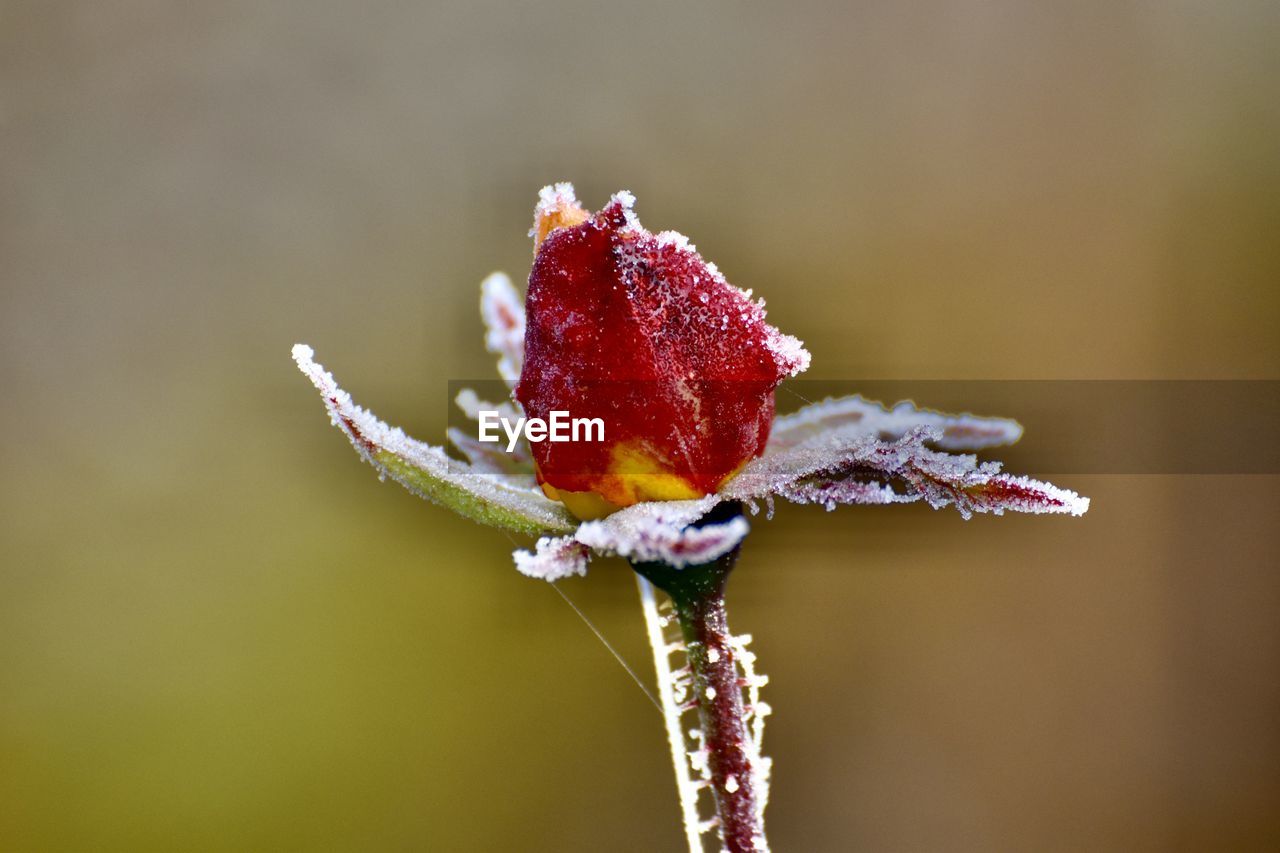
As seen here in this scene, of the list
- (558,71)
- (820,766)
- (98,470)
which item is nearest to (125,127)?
(98,470)

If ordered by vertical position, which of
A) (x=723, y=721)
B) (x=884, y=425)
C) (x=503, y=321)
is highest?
(x=503, y=321)

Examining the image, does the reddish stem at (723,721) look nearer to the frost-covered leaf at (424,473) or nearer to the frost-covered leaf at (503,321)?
the frost-covered leaf at (424,473)

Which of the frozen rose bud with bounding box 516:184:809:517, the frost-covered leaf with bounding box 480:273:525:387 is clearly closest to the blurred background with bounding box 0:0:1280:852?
the frost-covered leaf with bounding box 480:273:525:387

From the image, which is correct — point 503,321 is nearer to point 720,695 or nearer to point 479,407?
point 479,407

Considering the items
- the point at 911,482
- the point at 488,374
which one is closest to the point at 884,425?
the point at 911,482

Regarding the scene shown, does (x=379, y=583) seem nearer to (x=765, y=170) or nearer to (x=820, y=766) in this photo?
(x=820, y=766)
